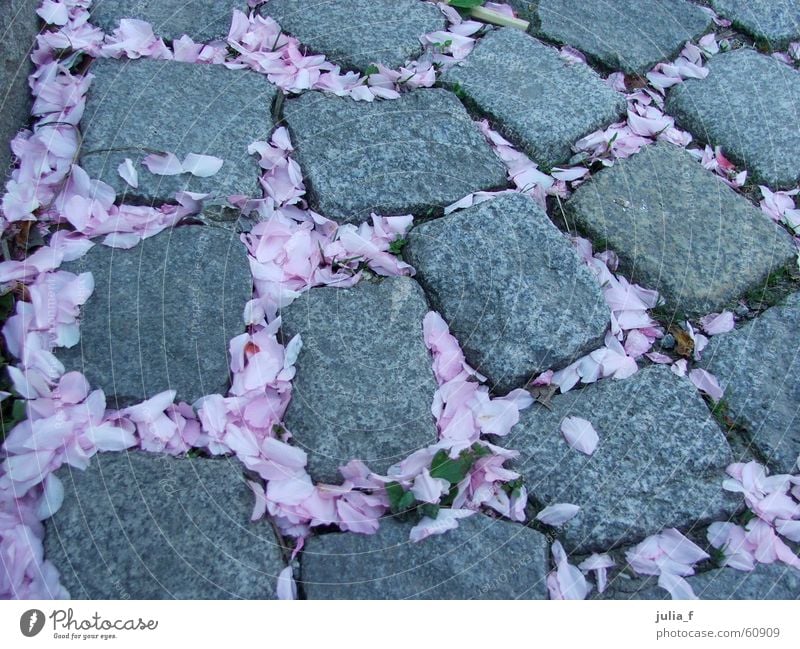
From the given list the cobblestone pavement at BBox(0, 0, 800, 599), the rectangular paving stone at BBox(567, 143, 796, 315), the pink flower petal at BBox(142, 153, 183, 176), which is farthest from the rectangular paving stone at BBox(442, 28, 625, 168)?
the pink flower petal at BBox(142, 153, 183, 176)

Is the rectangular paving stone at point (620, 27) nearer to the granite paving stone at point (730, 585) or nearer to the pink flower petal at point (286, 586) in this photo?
the granite paving stone at point (730, 585)

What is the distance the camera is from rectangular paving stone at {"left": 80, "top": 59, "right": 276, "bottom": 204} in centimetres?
147

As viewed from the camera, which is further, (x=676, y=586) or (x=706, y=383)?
(x=706, y=383)

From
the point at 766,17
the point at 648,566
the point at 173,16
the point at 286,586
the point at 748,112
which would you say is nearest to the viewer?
the point at 286,586

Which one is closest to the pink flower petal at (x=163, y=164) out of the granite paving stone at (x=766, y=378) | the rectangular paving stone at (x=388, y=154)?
the rectangular paving stone at (x=388, y=154)

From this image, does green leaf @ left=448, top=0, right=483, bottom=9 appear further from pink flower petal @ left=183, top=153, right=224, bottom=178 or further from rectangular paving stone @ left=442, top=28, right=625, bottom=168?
pink flower petal @ left=183, top=153, right=224, bottom=178

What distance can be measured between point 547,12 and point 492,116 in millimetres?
477

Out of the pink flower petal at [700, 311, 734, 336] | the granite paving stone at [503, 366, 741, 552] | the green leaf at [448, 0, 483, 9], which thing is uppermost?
the green leaf at [448, 0, 483, 9]

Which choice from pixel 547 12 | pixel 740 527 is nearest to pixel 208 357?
pixel 740 527

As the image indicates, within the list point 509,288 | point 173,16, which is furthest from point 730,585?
point 173,16

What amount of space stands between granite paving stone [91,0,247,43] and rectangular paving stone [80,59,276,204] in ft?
0.41

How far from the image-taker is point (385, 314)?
1381mm

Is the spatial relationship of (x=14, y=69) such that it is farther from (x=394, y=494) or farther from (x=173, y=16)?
(x=394, y=494)

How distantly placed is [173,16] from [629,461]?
1.46 meters
